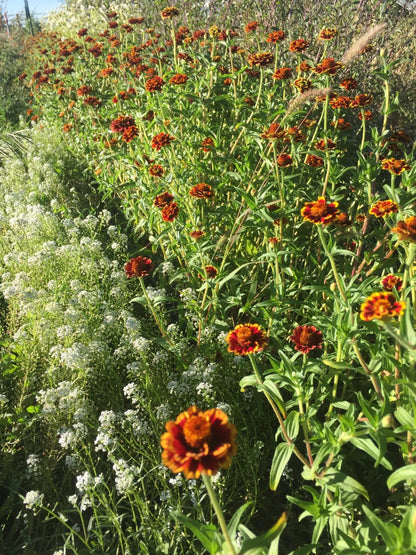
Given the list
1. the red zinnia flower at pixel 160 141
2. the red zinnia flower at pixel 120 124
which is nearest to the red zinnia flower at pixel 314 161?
the red zinnia flower at pixel 160 141

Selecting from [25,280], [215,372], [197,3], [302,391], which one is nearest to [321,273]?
[215,372]

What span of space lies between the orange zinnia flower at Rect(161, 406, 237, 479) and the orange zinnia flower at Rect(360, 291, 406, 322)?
0.51 m

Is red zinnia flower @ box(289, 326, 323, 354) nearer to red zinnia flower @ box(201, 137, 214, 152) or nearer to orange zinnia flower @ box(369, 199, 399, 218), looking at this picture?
orange zinnia flower @ box(369, 199, 399, 218)

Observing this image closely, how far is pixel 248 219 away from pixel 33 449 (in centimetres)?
176

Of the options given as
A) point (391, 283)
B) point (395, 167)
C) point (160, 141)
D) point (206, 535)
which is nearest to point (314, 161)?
point (395, 167)

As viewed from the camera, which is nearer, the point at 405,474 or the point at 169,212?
the point at 405,474

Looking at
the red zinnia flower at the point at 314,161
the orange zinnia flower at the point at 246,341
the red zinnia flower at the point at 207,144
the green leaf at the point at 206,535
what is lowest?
the green leaf at the point at 206,535

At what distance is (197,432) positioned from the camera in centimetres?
100

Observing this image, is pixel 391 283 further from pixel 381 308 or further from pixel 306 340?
pixel 381 308

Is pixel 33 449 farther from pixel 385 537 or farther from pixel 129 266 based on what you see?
pixel 385 537

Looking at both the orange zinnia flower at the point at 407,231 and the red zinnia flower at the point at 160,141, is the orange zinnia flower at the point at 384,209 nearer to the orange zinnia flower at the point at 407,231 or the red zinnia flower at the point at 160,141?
the orange zinnia flower at the point at 407,231

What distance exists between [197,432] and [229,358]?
1610 mm

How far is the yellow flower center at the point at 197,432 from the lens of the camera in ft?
3.25

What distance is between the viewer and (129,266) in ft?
7.16
